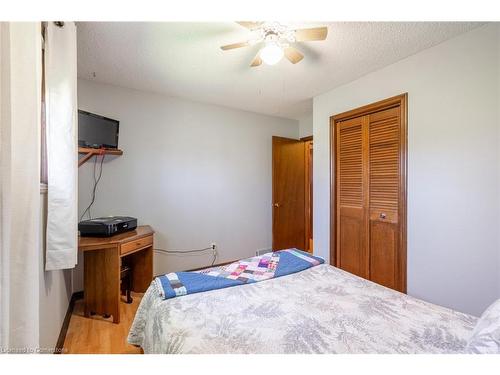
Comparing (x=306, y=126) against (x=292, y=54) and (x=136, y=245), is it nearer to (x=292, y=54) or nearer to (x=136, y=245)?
(x=292, y=54)

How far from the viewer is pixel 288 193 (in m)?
4.07

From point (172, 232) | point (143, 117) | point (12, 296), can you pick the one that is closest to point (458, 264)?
point (12, 296)

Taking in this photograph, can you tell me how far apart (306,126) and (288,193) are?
119cm

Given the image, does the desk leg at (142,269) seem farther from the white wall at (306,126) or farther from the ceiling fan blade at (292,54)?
the white wall at (306,126)

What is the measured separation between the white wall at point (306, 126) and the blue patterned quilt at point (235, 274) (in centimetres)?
255

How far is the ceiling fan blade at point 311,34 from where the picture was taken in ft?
4.89

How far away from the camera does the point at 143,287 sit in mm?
2607

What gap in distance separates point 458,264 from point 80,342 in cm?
295

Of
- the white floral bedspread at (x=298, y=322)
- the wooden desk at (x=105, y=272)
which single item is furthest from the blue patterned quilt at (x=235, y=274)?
the wooden desk at (x=105, y=272)

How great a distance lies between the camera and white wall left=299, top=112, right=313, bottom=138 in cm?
401

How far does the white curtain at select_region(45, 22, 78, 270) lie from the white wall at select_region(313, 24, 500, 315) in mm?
2626

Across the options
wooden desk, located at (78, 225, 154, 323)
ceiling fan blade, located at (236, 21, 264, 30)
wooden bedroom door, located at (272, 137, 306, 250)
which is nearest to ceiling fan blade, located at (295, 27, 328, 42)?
ceiling fan blade, located at (236, 21, 264, 30)

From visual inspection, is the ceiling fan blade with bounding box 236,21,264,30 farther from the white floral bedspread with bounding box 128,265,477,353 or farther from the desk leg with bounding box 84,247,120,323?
the desk leg with bounding box 84,247,120,323
